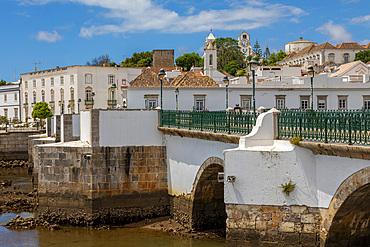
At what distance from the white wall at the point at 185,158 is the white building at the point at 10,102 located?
4879 cm

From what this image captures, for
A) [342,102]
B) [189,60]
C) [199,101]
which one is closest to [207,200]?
[199,101]

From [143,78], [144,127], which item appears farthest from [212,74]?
[144,127]

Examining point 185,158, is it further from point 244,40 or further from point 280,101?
point 244,40

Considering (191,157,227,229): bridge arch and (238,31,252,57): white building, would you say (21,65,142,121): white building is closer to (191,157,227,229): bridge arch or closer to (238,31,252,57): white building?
(191,157,227,229): bridge arch

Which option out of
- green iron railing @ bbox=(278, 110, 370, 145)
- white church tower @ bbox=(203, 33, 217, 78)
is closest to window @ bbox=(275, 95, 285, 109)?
white church tower @ bbox=(203, 33, 217, 78)

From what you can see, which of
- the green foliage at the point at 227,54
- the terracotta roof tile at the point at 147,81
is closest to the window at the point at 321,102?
the terracotta roof tile at the point at 147,81

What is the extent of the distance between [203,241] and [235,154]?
5.49 meters

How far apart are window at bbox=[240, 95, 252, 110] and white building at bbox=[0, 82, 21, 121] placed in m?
40.6

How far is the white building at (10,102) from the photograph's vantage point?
205ft

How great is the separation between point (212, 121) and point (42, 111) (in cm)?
4149

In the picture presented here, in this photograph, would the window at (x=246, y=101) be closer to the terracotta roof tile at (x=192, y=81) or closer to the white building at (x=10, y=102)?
the terracotta roof tile at (x=192, y=81)

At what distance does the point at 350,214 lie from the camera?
10.9m

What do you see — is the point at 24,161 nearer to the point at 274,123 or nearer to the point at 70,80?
the point at 70,80

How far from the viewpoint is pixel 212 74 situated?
4038 centimetres
